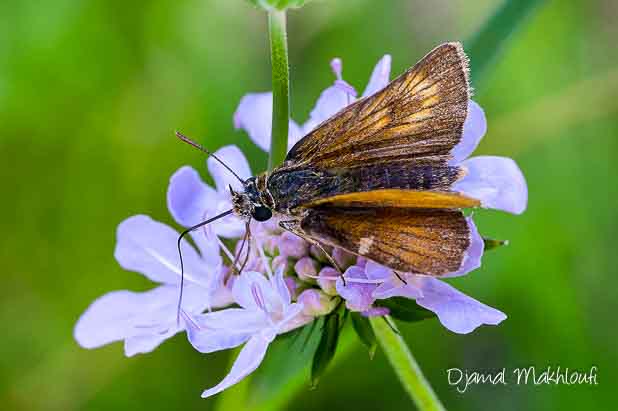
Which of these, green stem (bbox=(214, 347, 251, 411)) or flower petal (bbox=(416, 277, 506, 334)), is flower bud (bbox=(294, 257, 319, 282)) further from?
green stem (bbox=(214, 347, 251, 411))

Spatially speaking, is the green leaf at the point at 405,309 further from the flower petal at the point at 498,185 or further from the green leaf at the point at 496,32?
the green leaf at the point at 496,32

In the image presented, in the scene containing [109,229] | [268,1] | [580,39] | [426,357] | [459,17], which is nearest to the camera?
[268,1]

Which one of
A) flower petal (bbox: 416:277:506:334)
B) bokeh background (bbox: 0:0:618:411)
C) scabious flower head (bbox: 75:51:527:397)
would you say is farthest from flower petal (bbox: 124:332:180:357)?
bokeh background (bbox: 0:0:618:411)

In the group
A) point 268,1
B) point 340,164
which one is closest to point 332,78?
point 340,164

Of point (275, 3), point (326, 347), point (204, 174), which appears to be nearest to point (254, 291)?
point (326, 347)

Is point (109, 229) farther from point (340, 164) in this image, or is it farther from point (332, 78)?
point (340, 164)

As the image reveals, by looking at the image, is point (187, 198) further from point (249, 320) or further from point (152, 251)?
point (249, 320)

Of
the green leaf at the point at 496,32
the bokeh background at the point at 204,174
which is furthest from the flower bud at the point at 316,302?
the bokeh background at the point at 204,174
